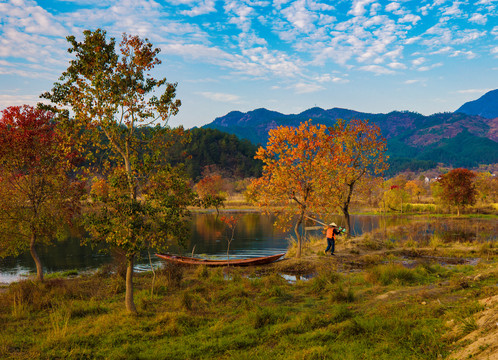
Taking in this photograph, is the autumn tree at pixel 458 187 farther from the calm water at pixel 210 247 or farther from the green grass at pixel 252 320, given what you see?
the green grass at pixel 252 320

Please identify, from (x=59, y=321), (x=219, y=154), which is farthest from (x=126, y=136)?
(x=219, y=154)

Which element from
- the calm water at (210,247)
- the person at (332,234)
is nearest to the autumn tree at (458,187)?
the calm water at (210,247)

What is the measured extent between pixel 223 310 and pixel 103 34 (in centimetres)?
1099

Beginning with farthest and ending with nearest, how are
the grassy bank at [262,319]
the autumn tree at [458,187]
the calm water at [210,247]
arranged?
the autumn tree at [458,187]
the calm water at [210,247]
the grassy bank at [262,319]

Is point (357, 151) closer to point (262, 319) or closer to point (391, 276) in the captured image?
point (391, 276)

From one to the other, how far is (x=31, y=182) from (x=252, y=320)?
45.7 feet

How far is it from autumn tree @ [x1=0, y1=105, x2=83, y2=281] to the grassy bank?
3.14 metres

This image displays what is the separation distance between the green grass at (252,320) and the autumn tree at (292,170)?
703cm

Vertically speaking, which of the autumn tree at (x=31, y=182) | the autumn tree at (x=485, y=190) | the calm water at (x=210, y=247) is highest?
the autumn tree at (x=31, y=182)

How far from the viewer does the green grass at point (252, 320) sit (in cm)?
833

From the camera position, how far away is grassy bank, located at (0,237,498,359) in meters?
8.11

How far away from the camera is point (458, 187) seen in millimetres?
55094

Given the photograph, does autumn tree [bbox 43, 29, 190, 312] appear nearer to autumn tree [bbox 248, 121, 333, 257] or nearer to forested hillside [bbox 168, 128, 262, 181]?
autumn tree [bbox 248, 121, 333, 257]

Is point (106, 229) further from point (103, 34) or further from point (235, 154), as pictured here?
point (235, 154)
